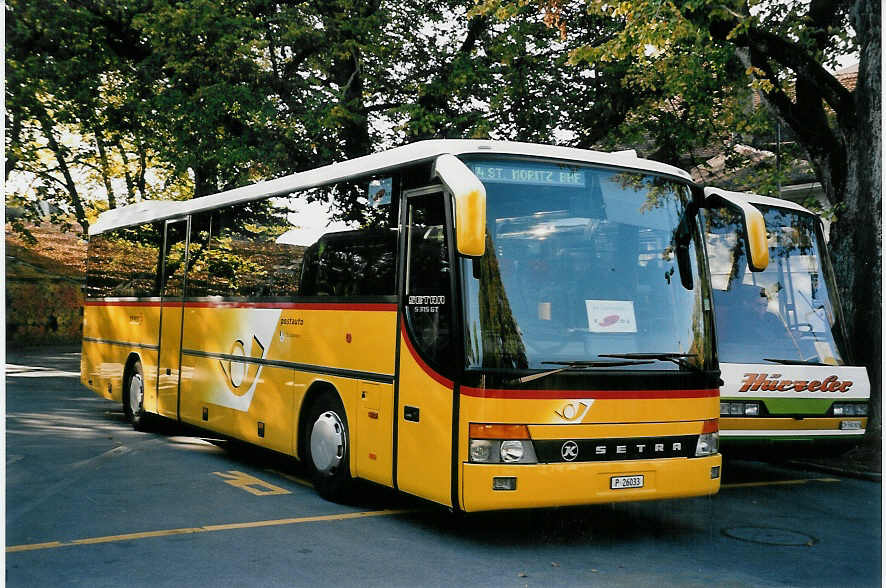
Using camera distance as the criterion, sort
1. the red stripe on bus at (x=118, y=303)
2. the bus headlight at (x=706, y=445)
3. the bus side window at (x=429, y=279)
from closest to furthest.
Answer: the bus side window at (x=429, y=279)
the bus headlight at (x=706, y=445)
the red stripe on bus at (x=118, y=303)

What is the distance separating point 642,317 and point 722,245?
4.67m

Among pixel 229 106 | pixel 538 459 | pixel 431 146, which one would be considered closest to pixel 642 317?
pixel 538 459

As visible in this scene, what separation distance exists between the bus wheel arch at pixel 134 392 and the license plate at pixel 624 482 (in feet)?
28.0

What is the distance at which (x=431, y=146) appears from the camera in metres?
7.93

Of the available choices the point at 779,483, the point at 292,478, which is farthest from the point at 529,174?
the point at 779,483

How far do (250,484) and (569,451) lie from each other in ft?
13.0

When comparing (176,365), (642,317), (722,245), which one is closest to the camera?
(642,317)

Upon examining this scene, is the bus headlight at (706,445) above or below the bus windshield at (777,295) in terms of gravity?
below

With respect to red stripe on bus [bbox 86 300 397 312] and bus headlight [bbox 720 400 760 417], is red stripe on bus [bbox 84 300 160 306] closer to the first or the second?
red stripe on bus [bbox 86 300 397 312]

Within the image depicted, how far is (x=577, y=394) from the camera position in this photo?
727cm

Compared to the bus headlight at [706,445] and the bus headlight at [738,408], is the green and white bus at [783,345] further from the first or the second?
the bus headlight at [706,445]

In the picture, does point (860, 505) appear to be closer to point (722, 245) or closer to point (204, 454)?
point (722, 245)

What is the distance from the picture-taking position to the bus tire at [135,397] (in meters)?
14.2

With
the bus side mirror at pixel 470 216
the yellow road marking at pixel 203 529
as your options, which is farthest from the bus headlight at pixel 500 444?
the yellow road marking at pixel 203 529
